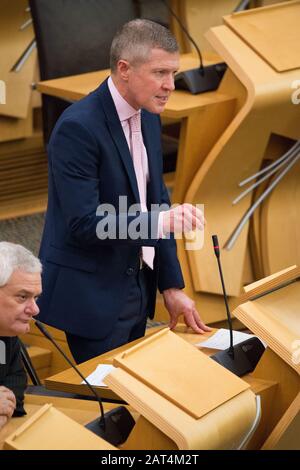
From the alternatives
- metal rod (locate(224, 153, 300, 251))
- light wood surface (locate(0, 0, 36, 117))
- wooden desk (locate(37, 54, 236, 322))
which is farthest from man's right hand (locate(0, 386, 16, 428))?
light wood surface (locate(0, 0, 36, 117))

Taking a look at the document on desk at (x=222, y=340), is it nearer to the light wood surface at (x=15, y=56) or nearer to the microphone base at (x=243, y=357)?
the microphone base at (x=243, y=357)

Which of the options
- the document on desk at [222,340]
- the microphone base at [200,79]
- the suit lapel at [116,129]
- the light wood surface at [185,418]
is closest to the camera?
the light wood surface at [185,418]

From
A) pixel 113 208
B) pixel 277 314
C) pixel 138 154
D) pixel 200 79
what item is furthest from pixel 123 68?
pixel 200 79

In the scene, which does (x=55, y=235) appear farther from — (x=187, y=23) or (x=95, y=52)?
(x=187, y=23)

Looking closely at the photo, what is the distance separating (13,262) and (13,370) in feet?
0.95

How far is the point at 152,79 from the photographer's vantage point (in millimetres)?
3020

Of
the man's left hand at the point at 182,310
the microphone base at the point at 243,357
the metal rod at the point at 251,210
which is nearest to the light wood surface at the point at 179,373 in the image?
the microphone base at the point at 243,357

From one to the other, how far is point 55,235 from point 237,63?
131 centimetres

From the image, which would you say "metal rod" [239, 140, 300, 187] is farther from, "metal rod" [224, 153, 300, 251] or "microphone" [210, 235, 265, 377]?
"microphone" [210, 235, 265, 377]

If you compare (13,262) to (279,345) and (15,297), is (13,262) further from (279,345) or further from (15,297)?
(279,345)

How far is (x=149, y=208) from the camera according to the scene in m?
3.22

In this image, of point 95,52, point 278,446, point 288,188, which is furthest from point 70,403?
point 95,52

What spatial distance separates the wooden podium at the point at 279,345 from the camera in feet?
8.13

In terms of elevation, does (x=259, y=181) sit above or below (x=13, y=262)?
below
